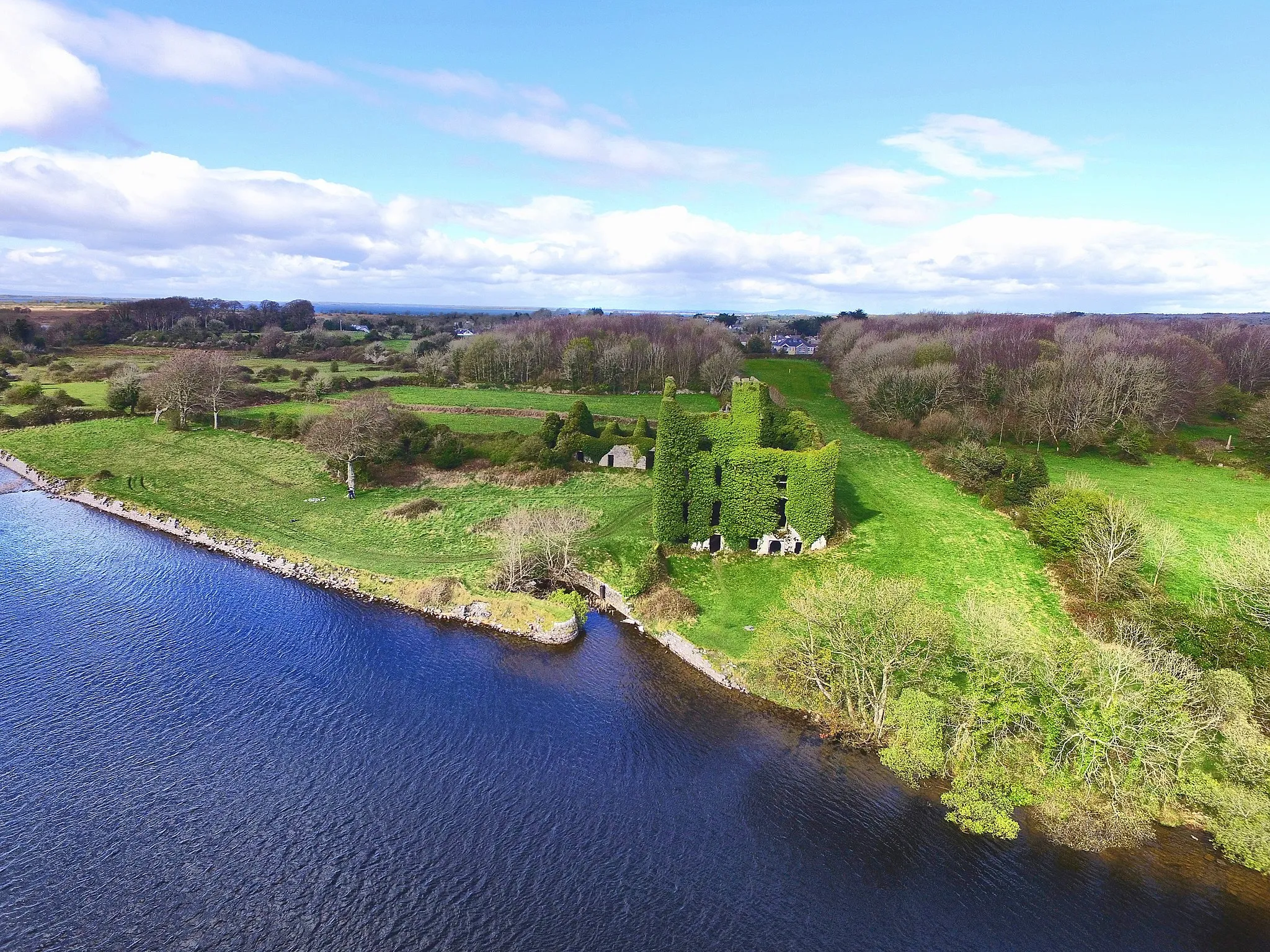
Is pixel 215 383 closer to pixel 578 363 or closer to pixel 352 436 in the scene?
pixel 352 436

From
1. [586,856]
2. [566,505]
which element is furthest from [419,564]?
[586,856]

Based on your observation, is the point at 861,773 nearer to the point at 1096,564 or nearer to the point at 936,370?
the point at 1096,564

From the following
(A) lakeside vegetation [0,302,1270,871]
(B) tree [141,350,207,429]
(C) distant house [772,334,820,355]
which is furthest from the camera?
(C) distant house [772,334,820,355]

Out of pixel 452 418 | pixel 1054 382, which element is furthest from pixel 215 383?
pixel 1054 382

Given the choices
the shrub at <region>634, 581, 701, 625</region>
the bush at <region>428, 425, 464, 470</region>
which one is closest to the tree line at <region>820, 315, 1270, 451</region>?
the shrub at <region>634, 581, 701, 625</region>

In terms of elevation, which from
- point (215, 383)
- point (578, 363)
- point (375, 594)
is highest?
point (578, 363)

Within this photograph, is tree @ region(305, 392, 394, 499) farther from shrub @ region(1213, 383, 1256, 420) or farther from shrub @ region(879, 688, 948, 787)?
shrub @ region(1213, 383, 1256, 420)
